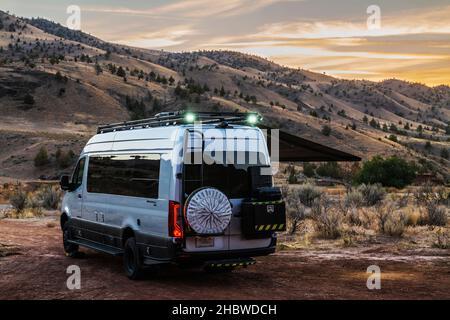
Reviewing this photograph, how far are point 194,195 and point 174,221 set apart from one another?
0.52m

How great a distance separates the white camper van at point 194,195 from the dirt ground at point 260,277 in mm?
534

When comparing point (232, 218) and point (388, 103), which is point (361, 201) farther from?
point (388, 103)

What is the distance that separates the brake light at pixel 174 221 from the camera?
9.85 metres

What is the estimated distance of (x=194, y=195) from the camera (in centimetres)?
981

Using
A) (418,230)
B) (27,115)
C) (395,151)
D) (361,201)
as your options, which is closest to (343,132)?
(395,151)

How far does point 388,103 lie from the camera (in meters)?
128

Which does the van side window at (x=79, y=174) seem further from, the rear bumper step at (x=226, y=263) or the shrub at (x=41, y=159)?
the shrub at (x=41, y=159)

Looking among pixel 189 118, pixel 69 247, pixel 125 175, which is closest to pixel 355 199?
pixel 69 247

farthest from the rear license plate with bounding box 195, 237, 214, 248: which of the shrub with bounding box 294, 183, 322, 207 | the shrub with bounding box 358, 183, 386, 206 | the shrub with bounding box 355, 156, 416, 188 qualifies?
the shrub with bounding box 355, 156, 416, 188

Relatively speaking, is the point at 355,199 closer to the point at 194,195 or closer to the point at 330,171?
the point at 194,195

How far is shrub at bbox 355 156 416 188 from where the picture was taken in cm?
3972

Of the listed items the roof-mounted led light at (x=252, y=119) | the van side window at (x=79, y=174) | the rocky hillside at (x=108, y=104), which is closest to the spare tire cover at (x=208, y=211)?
the roof-mounted led light at (x=252, y=119)

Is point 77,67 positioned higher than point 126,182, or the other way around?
A: point 77,67
